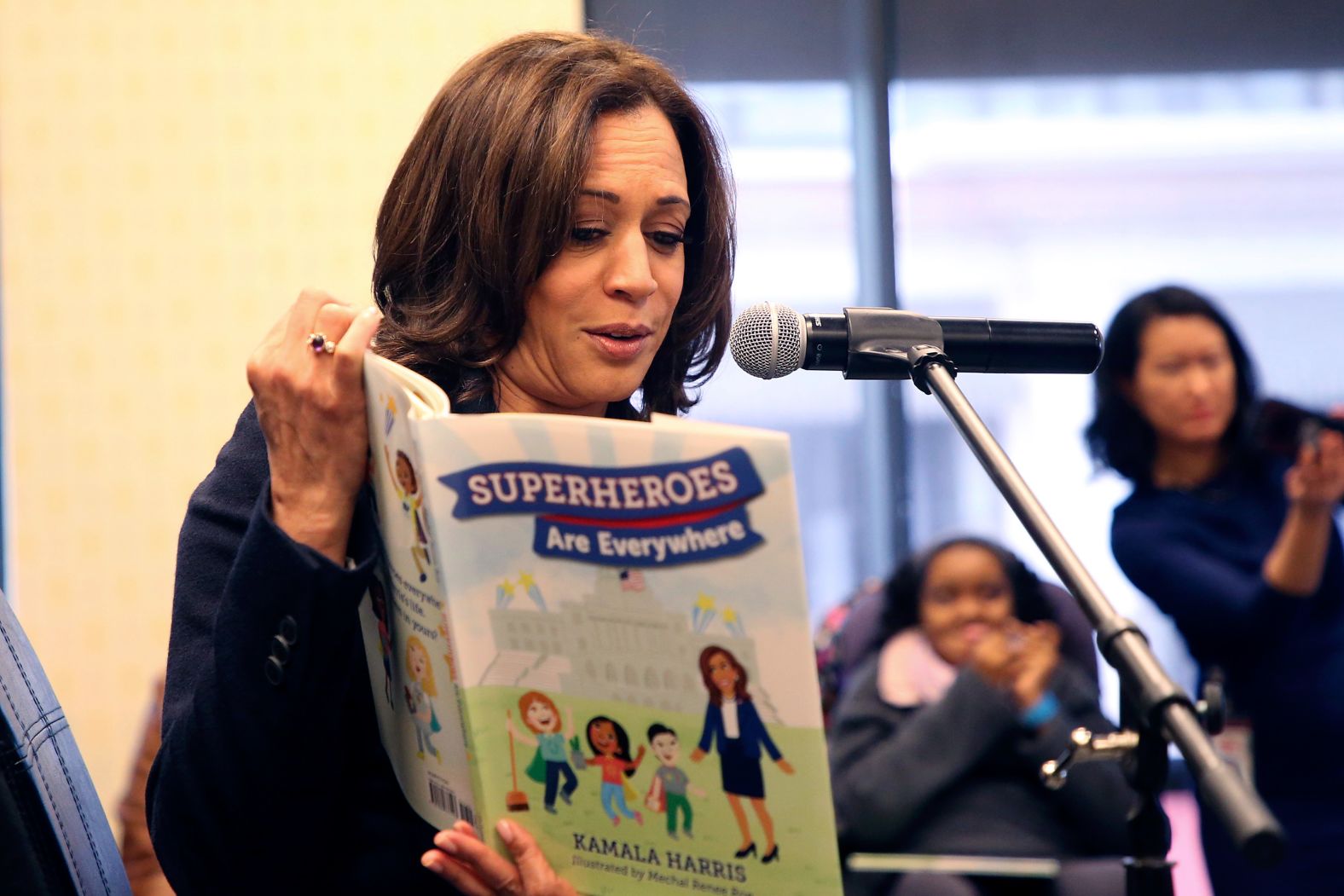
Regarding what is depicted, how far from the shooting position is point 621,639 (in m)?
0.76

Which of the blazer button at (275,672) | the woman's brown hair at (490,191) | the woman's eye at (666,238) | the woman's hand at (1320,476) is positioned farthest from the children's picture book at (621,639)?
the woman's hand at (1320,476)

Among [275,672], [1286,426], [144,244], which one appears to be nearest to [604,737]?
[275,672]

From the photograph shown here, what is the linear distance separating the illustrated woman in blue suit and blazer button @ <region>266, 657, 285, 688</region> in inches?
11.1

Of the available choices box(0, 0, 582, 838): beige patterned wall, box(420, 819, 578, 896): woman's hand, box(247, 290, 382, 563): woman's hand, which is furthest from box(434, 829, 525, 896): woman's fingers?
box(0, 0, 582, 838): beige patterned wall

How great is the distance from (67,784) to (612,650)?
1.26ft

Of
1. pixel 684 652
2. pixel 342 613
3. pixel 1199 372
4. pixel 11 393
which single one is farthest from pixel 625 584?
pixel 11 393

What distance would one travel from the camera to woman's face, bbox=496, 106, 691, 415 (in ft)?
3.42

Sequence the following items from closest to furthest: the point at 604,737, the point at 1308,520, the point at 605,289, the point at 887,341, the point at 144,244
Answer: the point at 604,737 → the point at 887,341 → the point at 605,289 → the point at 1308,520 → the point at 144,244

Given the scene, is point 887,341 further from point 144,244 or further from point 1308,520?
point 144,244

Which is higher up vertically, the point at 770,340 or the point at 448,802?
the point at 770,340

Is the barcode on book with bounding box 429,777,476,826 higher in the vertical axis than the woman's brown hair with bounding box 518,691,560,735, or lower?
lower

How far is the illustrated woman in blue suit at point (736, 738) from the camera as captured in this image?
73cm

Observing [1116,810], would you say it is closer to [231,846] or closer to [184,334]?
[231,846]

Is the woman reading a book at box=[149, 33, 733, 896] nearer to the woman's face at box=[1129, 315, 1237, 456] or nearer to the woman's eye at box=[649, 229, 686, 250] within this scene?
the woman's eye at box=[649, 229, 686, 250]
